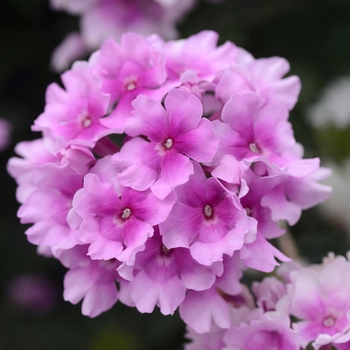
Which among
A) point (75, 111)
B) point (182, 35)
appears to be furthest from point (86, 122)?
point (182, 35)

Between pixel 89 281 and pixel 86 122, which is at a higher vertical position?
pixel 86 122

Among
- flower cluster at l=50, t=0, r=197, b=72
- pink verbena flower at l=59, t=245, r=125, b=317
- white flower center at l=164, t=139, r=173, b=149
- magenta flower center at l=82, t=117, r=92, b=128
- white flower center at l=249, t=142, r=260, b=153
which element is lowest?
pink verbena flower at l=59, t=245, r=125, b=317

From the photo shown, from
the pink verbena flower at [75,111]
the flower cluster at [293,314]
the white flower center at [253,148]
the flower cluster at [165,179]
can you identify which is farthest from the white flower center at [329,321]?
the pink verbena flower at [75,111]

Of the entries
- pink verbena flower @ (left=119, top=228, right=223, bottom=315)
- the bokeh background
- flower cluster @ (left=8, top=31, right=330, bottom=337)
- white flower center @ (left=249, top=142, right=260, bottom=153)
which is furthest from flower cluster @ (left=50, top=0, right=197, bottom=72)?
pink verbena flower @ (left=119, top=228, right=223, bottom=315)

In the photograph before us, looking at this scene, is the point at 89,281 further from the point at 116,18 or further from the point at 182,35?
the point at 182,35

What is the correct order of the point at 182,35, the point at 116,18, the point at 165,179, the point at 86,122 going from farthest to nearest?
1. the point at 182,35
2. the point at 116,18
3. the point at 86,122
4. the point at 165,179

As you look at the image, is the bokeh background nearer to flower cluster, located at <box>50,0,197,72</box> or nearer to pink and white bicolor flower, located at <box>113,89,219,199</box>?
flower cluster, located at <box>50,0,197,72</box>

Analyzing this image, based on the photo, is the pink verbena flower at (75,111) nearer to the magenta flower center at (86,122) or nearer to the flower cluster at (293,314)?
the magenta flower center at (86,122)

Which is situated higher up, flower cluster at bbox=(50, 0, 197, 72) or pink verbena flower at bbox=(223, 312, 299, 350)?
flower cluster at bbox=(50, 0, 197, 72)

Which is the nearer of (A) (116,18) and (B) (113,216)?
(B) (113,216)
